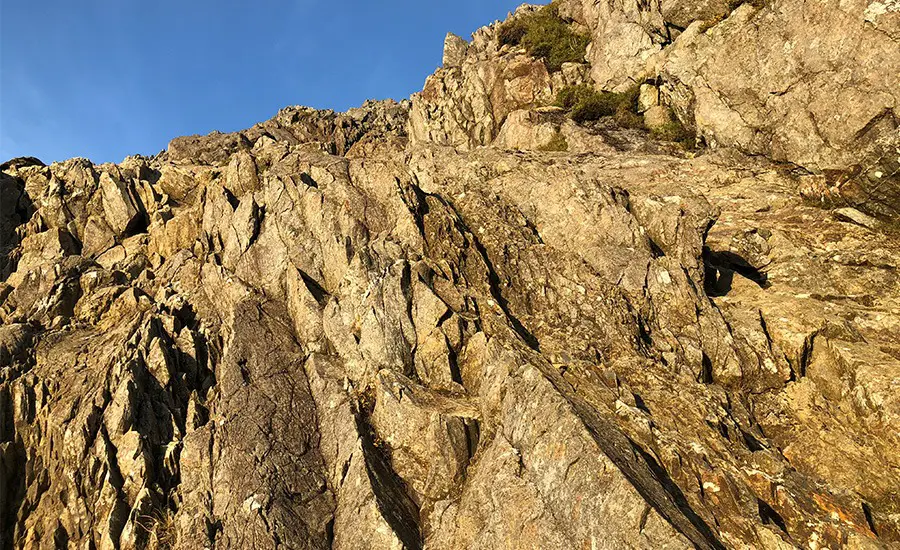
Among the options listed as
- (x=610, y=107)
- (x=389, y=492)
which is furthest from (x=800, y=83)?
(x=389, y=492)

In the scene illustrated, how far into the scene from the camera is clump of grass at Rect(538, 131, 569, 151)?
1629 inches

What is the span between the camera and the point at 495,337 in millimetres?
21297

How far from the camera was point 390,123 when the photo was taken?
80.9 meters

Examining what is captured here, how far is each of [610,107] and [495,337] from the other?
31.2 m

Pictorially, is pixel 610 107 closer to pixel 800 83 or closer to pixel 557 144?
pixel 557 144

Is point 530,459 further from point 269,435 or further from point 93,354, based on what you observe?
point 93,354

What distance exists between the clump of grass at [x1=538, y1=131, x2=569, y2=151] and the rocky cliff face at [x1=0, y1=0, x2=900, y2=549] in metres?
3.38

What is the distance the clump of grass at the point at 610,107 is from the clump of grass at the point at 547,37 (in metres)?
9.17

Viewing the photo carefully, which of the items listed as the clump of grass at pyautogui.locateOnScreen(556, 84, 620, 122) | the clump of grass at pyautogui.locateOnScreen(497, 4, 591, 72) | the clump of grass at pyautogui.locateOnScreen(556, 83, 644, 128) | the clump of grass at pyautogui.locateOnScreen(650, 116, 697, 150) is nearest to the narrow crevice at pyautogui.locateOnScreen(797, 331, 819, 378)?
the clump of grass at pyautogui.locateOnScreen(650, 116, 697, 150)

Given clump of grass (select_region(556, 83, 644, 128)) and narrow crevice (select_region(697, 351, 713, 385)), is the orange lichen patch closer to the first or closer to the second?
narrow crevice (select_region(697, 351, 713, 385))

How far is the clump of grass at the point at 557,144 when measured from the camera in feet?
136

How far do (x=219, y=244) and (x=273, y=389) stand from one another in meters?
13.1

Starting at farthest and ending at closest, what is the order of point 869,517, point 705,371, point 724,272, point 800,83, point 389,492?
point 800,83 < point 724,272 < point 705,371 < point 389,492 < point 869,517

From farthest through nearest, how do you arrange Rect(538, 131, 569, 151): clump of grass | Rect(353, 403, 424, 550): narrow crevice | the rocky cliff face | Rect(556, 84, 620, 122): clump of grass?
Rect(556, 84, 620, 122): clump of grass
Rect(538, 131, 569, 151): clump of grass
Rect(353, 403, 424, 550): narrow crevice
the rocky cliff face
